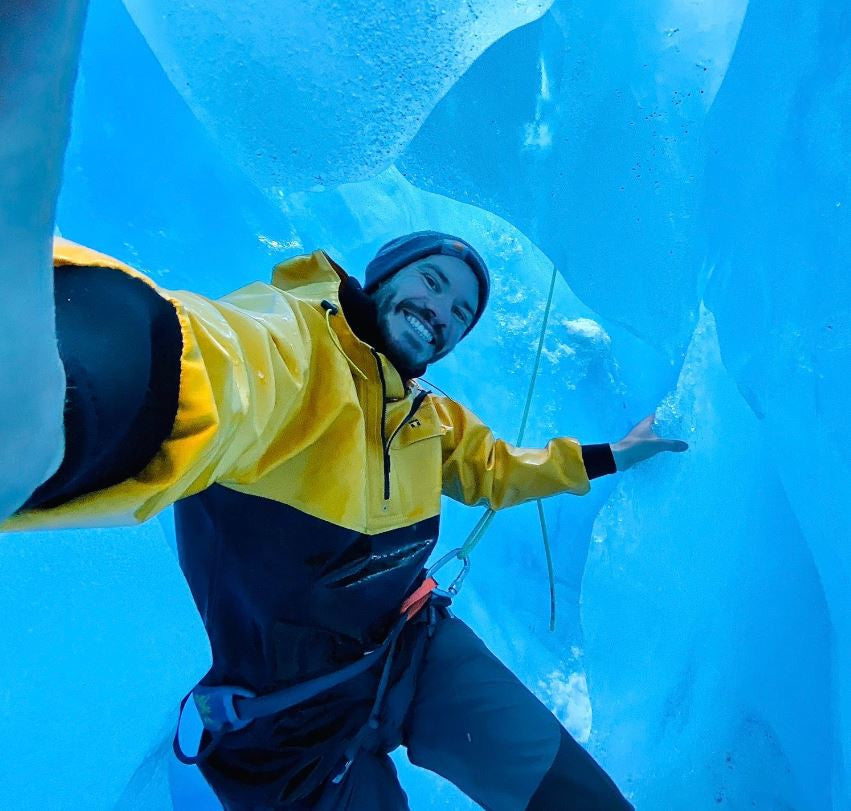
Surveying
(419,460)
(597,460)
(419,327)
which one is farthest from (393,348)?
(597,460)

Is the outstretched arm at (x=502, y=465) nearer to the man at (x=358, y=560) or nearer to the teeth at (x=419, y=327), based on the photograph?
the man at (x=358, y=560)

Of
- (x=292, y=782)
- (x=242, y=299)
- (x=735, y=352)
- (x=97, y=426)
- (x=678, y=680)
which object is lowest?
(x=678, y=680)

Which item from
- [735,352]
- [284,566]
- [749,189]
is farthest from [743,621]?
[284,566]

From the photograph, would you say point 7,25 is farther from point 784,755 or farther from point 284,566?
point 784,755

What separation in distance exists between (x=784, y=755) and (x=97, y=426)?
Result: 1952mm

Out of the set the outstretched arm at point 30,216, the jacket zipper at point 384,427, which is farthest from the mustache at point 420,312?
the outstretched arm at point 30,216

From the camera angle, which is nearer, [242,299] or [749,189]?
[242,299]

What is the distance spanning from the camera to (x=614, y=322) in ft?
6.89

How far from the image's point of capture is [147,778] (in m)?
2.21

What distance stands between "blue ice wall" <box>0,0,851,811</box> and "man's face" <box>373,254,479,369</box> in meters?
0.73

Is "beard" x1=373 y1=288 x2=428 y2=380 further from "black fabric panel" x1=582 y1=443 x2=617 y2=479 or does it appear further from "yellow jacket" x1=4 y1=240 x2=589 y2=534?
"black fabric panel" x1=582 y1=443 x2=617 y2=479

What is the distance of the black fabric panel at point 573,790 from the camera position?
1.14 metres

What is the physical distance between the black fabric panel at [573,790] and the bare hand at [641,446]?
74cm

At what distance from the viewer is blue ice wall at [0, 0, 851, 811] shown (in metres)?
1.59
